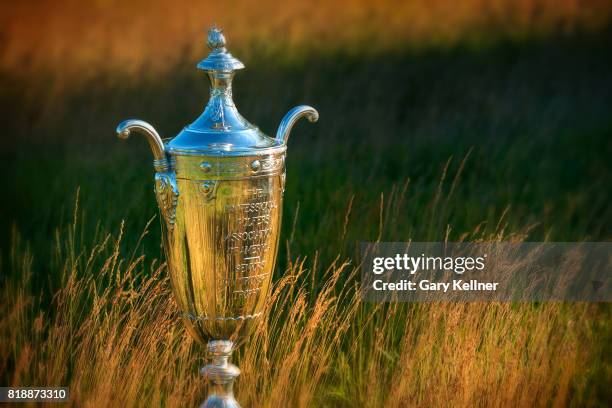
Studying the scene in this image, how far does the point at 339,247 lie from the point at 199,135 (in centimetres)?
162

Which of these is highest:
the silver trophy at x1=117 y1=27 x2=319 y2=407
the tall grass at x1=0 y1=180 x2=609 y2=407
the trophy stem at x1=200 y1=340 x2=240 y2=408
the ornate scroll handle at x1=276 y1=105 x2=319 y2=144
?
the ornate scroll handle at x1=276 y1=105 x2=319 y2=144

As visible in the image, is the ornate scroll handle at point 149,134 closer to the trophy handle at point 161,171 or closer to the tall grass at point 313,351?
the trophy handle at point 161,171

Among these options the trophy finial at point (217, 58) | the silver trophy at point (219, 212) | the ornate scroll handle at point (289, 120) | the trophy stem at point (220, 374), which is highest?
the trophy finial at point (217, 58)

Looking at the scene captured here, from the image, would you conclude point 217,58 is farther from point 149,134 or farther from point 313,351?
point 313,351

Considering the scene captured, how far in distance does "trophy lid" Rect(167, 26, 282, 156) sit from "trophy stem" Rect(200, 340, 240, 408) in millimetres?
734

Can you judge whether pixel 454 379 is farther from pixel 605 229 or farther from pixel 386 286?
pixel 605 229

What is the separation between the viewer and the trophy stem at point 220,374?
11.8 ft

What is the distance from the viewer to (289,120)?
3660 mm

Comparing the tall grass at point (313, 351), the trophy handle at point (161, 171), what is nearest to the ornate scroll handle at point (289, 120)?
the trophy handle at point (161, 171)

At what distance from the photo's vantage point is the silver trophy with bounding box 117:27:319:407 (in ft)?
11.2

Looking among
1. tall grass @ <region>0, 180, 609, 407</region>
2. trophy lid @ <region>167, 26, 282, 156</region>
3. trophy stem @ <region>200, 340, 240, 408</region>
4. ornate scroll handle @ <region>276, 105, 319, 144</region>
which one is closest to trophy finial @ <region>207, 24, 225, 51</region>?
trophy lid @ <region>167, 26, 282, 156</region>

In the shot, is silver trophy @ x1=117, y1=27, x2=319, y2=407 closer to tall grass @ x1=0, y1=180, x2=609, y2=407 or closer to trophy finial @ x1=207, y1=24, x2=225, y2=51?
trophy finial @ x1=207, y1=24, x2=225, y2=51

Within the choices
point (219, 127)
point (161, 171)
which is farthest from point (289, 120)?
point (161, 171)

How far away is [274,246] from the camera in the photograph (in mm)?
3598
